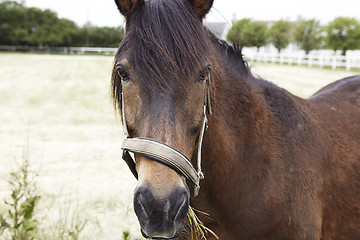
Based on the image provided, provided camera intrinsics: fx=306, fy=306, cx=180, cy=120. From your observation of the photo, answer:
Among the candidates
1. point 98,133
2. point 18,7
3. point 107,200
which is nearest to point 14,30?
point 18,7

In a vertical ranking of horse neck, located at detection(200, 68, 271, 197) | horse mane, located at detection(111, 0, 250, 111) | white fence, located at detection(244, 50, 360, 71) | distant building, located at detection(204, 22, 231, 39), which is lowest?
horse neck, located at detection(200, 68, 271, 197)

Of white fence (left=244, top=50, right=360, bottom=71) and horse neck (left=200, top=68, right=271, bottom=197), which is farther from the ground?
white fence (left=244, top=50, right=360, bottom=71)

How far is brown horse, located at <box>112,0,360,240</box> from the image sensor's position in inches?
61.4

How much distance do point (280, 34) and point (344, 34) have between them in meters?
13.5

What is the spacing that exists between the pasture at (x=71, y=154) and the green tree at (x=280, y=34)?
114 ft

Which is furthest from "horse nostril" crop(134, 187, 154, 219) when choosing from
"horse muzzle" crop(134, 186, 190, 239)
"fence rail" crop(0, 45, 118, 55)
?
"fence rail" crop(0, 45, 118, 55)

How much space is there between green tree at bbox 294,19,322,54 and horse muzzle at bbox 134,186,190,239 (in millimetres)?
44742

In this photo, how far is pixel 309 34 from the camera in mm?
41781

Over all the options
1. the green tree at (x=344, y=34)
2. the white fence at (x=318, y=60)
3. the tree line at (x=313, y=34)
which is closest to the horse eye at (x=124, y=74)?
the white fence at (x=318, y=60)

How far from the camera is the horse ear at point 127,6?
181 cm

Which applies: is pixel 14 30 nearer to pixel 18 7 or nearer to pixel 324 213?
pixel 18 7

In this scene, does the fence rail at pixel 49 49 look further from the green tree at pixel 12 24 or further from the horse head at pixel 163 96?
the horse head at pixel 163 96

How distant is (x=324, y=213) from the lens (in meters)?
2.46

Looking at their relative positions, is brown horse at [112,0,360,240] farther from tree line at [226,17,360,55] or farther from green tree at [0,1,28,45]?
green tree at [0,1,28,45]
